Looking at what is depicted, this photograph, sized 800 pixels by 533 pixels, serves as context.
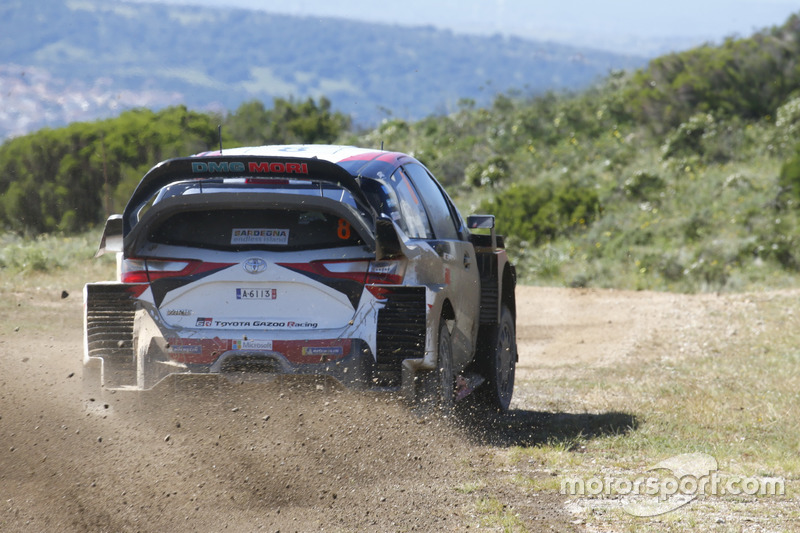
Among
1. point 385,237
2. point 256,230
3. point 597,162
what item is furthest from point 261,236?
point 597,162

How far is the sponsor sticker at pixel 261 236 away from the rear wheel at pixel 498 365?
2.47 meters

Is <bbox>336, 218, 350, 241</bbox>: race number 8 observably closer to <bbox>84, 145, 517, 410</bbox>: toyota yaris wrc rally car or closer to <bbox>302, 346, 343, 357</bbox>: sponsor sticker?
<bbox>84, 145, 517, 410</bbox>: toyota yaris wrc rally car

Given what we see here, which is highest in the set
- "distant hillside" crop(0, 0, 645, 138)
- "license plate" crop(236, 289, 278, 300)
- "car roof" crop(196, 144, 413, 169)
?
"distant hillside" crop(0, 0, 645, 138)

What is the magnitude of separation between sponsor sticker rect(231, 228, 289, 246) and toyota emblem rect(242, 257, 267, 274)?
0.42ft

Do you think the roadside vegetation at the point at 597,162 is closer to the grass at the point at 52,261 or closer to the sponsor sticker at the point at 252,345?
the grass at the point at 52,261

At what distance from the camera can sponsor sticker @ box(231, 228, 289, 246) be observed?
554cm

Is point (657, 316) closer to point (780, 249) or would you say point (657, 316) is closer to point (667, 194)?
point (780, 249)

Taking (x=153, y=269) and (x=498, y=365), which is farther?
(x=498, y=365)

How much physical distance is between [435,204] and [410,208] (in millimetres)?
827

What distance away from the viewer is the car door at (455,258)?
6453 millimetres

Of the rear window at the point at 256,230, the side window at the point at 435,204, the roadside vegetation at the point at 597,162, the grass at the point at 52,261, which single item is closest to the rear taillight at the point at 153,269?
the rear window at the point at 256,230

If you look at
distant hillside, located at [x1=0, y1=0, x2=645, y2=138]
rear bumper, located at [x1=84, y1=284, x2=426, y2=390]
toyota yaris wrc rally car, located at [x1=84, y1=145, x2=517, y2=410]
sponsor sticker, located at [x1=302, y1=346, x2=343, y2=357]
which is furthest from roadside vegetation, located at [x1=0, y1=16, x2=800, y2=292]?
sponsor sticker, located at [x1=302, y1=346, x2=343, y2=357]

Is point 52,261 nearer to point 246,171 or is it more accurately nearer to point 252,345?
point 246,171

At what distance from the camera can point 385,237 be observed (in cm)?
543
